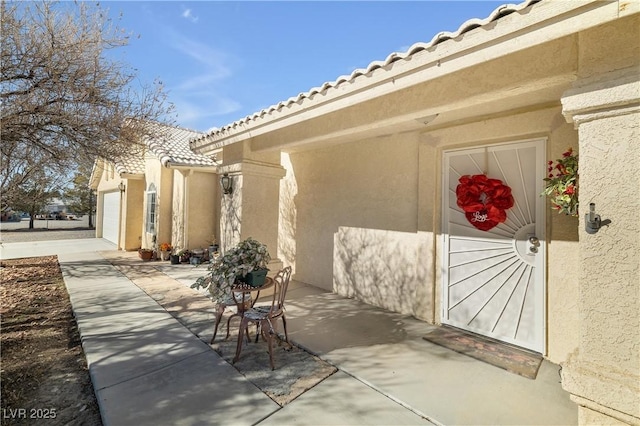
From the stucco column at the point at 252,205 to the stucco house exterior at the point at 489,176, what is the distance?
1.3 inches

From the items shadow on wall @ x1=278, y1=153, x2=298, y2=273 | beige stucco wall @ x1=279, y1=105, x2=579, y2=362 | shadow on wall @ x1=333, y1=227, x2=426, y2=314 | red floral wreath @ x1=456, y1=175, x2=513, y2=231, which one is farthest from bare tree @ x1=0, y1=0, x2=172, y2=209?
red floral wreath @ x1=456, y1=175, x2=513, y2=231

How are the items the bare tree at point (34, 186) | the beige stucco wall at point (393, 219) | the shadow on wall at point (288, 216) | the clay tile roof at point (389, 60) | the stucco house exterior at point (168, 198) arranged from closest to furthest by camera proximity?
the clay tile roof at point (389, 60)
the beige stucco wall at point (393, 219)
the bare tree at point (34, 186)
the shadow on wall at point (288, 216)
the stucco house exterior at point (168, 198)

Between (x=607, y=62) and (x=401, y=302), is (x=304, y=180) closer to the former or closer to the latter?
(x=401, y=302)

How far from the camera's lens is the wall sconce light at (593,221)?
6.59ft

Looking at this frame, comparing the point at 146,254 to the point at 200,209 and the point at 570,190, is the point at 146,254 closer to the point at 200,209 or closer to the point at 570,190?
the point at 200,209

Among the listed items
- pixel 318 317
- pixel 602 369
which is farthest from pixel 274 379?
pixel 602 369

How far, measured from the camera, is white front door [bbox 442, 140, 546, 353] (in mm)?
3818

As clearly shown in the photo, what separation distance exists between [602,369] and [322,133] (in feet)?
13.4

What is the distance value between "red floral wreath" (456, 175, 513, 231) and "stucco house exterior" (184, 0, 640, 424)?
12cm

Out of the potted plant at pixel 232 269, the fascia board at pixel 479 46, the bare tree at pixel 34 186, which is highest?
the fascia board at pixel 479 46

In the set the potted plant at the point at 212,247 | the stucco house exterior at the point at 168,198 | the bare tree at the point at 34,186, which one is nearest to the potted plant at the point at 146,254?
the stucco house exterior at the point at 168,198

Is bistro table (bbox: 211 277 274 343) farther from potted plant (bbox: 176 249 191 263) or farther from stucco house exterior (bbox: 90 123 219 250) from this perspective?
potted plant (bbox: 176 249 191 263)

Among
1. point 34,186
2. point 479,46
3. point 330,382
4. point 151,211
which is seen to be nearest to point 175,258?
point 151,211

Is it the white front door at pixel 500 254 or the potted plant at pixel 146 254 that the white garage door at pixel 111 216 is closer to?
the potted plant at pixel 146 254
